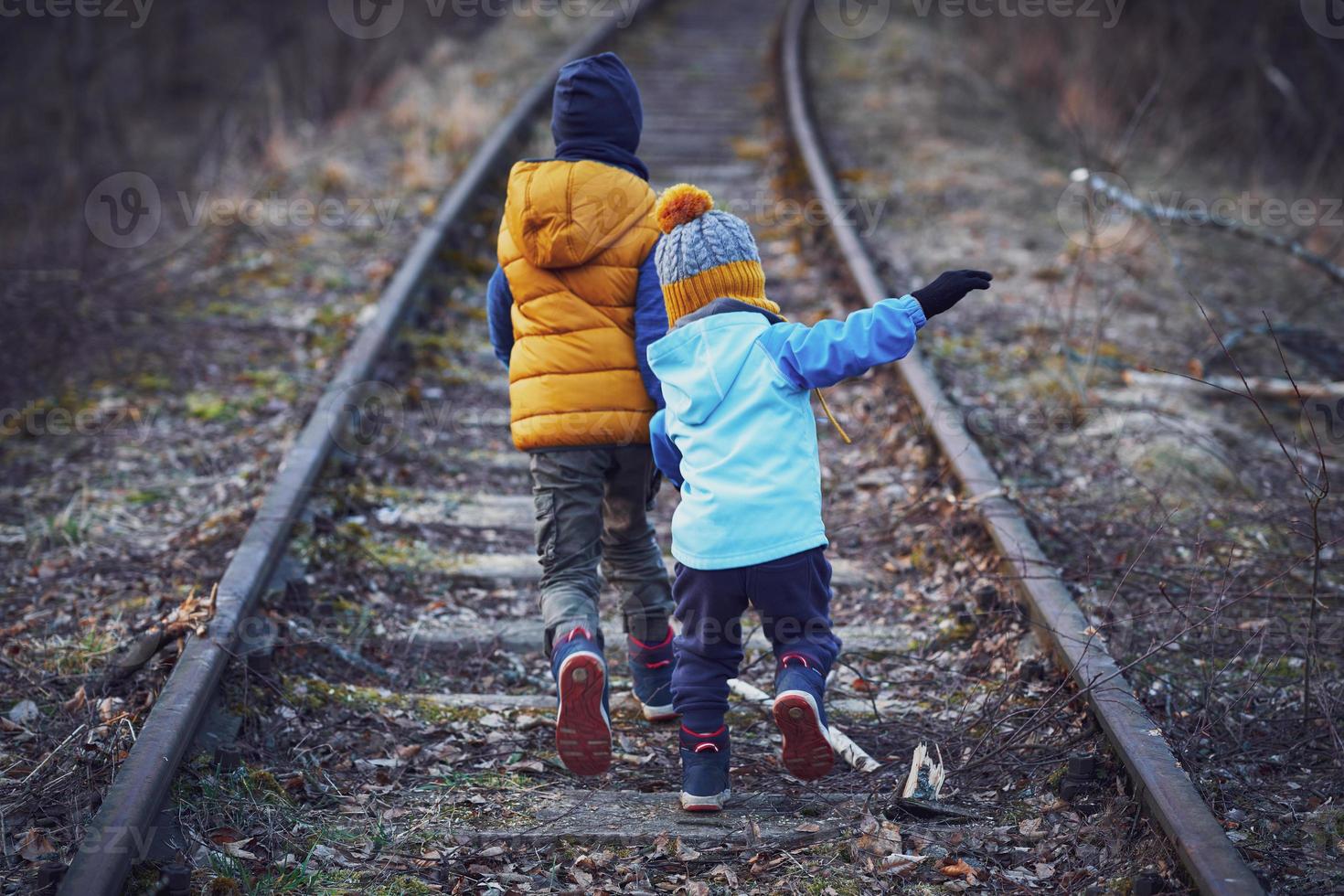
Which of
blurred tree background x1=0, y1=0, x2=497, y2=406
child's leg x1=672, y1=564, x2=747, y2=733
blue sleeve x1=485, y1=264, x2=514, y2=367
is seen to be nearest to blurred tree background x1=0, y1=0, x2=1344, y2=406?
blurred tree background x1=0, y1=0, x2=497, y2=406

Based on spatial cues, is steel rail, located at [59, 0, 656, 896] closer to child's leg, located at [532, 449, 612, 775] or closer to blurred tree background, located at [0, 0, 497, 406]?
child's leg, located at [532, 449, 612, 775]

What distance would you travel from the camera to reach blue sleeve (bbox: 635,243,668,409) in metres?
3.46

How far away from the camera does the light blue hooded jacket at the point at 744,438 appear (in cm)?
302

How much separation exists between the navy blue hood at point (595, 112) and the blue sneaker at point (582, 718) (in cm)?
146

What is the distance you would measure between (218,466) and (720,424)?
3.13m

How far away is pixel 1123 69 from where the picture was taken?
12078 millimetres

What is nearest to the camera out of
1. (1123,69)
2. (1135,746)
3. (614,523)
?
(1135,746)

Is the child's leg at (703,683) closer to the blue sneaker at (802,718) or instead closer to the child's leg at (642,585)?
the blue sneaker at (802,718)

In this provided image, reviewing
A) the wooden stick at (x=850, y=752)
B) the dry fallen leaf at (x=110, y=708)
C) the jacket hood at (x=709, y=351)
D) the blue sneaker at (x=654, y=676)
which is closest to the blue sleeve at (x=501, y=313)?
the jacket hood at (x=709, y=351)

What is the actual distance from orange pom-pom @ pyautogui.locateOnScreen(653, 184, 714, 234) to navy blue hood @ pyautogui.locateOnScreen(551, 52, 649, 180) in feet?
1.29

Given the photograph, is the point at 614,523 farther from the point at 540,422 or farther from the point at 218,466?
the point at 218,466

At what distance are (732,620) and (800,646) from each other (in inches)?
7.9

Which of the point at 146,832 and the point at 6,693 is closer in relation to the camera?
the point at 146,832

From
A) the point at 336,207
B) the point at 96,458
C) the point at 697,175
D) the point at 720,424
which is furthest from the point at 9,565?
the point at 697,175
